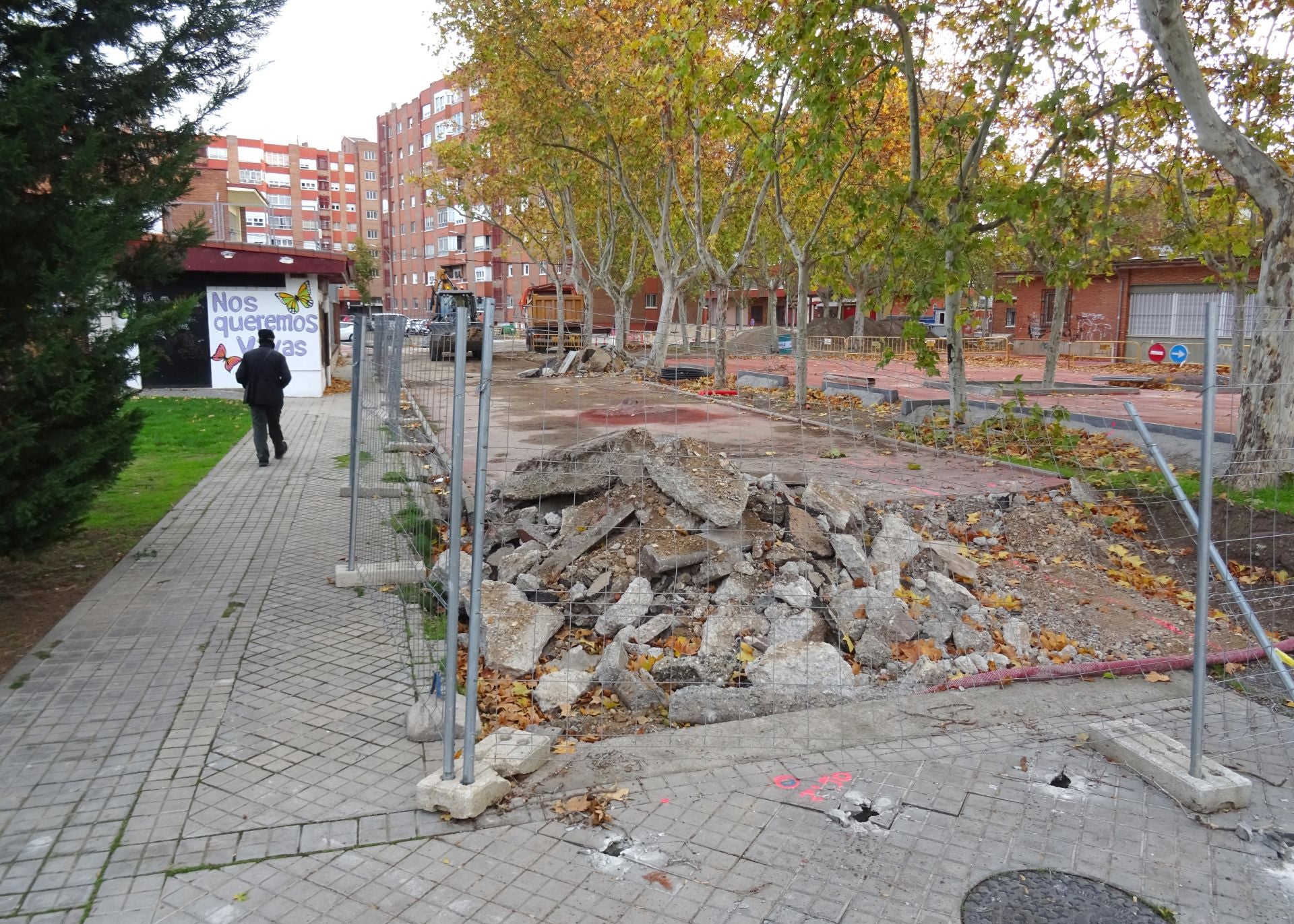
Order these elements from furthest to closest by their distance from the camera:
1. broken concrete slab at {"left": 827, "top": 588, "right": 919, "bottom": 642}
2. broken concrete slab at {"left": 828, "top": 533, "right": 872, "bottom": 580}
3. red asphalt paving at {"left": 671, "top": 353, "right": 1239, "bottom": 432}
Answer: red asphalt paving at {"left": 671, "top": 353, "right": 1239, "bottom": 432}
broken concrete slab at {"left": 828, "top": 533, "right": 872, "bottom": 580}
broken concrete slab at {"left": 827, "top": 588, "right": 919, "bottom": 642}

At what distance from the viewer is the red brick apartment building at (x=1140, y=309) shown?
3284 cm

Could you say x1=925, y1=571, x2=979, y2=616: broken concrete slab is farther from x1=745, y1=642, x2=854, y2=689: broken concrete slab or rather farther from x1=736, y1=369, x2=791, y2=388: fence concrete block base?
x1=736, y1=369, x2=791, y2=388: fence concrete block base

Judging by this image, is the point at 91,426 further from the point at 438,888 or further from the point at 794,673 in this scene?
the point at 794,673

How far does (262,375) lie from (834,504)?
808cm

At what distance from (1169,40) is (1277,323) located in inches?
117

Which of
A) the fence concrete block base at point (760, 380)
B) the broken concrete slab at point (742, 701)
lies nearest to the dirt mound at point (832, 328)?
the fence concrete block base at point (760, 380)

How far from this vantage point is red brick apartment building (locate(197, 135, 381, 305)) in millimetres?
102562

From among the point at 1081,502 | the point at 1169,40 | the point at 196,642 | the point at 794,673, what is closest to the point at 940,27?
the point at 1169,40

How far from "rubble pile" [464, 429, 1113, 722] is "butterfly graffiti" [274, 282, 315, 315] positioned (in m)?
15.4

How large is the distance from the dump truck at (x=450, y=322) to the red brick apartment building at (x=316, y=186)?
56770mm

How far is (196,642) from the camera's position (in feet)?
19.6

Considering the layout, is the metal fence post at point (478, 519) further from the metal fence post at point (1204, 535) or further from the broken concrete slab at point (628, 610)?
the metal fence post at point (1204, 535)

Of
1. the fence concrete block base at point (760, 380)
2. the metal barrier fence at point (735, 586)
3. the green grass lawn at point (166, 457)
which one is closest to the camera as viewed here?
the metal barrier fence at point (735, 586)

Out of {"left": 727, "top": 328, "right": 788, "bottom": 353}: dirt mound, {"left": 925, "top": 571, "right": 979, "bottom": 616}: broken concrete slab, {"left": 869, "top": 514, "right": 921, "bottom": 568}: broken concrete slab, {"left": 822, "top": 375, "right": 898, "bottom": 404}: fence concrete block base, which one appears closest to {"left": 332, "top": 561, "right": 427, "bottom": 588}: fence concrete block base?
{"left": 869, "top": 514, "right": 921, "bottom": 568}: broken concrete slab
